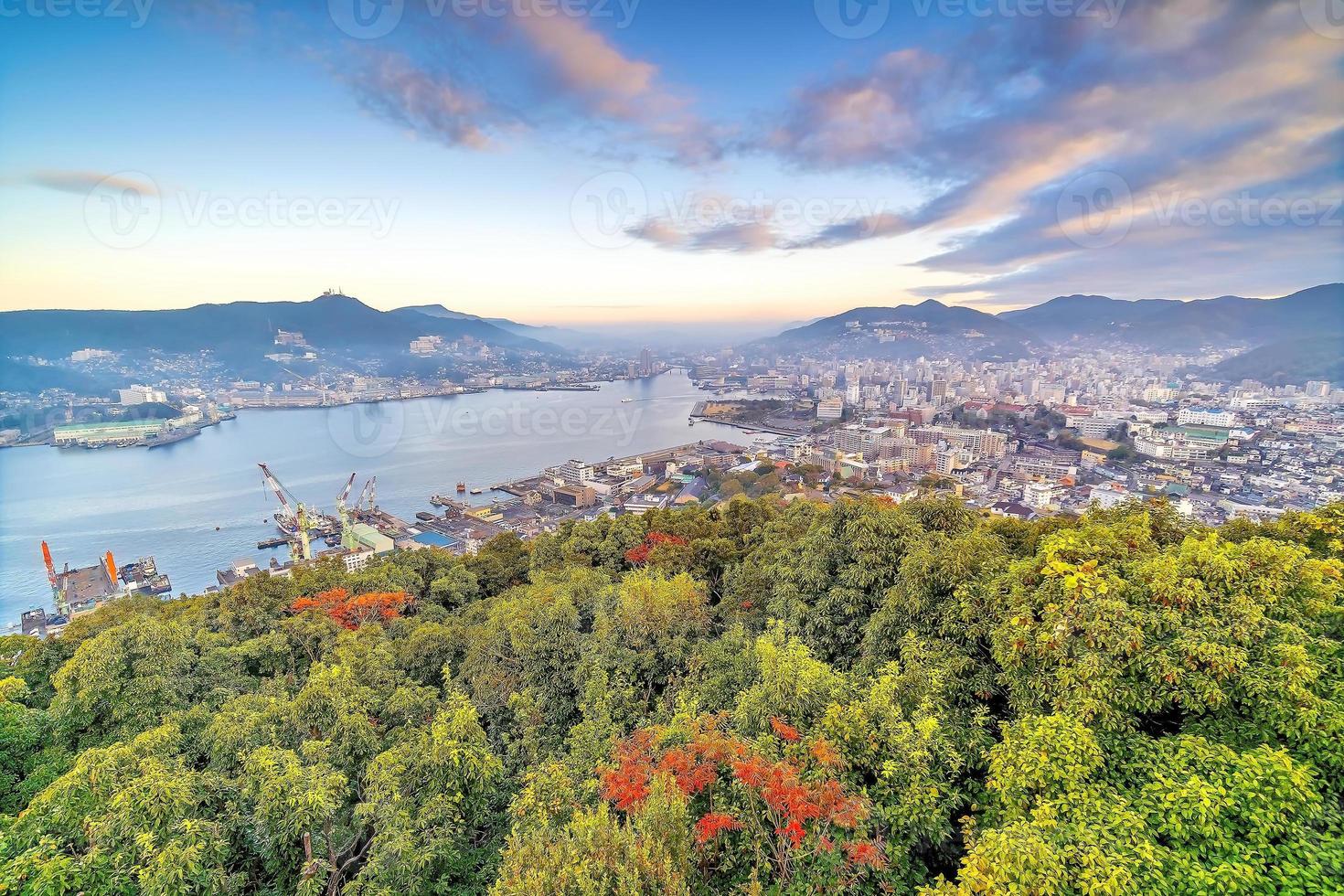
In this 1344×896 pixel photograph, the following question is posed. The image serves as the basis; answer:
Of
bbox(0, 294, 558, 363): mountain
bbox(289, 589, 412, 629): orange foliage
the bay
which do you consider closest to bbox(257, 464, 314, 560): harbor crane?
the bay

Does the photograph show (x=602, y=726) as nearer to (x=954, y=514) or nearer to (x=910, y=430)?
(x=954, y=514)

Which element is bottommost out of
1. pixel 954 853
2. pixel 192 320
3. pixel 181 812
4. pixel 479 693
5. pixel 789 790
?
pixel 479 693

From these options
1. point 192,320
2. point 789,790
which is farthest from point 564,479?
point 192,320

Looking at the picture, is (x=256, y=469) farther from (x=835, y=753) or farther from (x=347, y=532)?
(x=835, y=753)

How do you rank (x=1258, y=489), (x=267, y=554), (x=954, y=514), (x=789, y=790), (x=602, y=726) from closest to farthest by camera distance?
(x=789, y=790) < (x=602, y=726) < (x=954, y=514) < (x=1258, y=489) < (x=267, y=554)

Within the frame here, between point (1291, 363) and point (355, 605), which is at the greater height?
point (1291, 363)

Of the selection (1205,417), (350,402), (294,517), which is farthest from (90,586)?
(1205,417)

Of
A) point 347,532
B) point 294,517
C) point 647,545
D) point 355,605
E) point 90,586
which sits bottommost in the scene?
point 90,586
